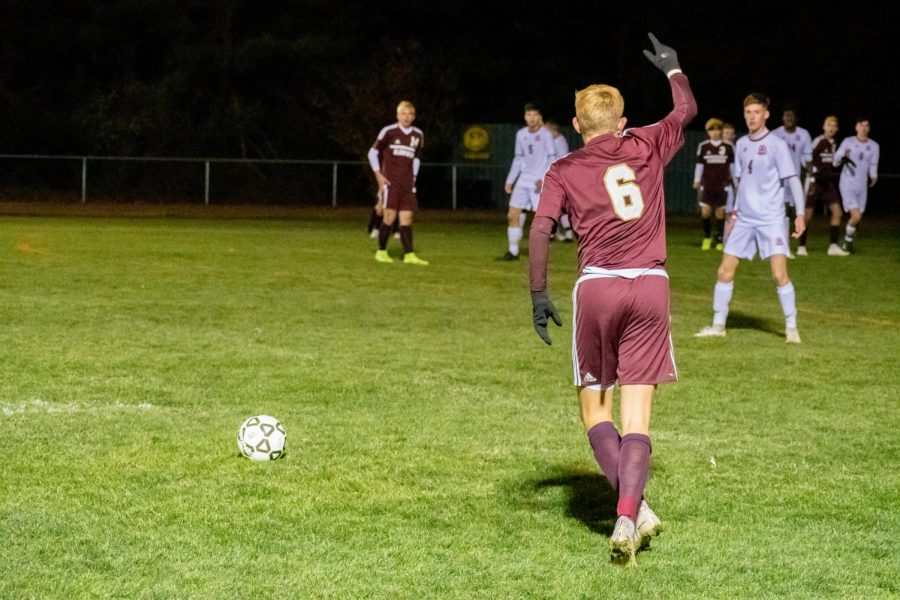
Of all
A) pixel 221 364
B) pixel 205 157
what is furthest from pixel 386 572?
pixel 205 157

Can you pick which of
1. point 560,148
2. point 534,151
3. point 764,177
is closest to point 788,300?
point 764,177

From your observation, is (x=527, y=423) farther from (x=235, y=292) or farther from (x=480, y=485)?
(x=235, y=292)

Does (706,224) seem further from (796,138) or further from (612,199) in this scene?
(612,199)

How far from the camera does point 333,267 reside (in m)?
18.3

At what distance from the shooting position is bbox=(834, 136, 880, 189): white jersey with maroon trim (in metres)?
23.3

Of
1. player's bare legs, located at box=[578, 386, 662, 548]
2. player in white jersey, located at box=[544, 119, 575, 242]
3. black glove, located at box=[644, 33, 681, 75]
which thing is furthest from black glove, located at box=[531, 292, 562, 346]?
player in white jersey, located at box=[544, 119, 575, 242]

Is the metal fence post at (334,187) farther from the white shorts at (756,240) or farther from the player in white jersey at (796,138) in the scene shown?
the white shorts at (756,240)

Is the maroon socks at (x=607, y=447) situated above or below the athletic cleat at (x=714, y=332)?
above

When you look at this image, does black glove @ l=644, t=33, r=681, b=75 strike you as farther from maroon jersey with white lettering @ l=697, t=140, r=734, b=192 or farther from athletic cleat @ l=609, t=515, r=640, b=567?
maroon jersey with white lettering @ l=697, t=140, r=734, b=192

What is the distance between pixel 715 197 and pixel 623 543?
61.7 ft

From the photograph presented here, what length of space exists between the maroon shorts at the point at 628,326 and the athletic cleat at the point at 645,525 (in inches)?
20.9

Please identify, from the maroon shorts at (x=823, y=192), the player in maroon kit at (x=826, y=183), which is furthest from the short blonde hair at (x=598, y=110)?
the maroon shorts at (x=823, y=192)

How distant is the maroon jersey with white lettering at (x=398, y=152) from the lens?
18953 mm

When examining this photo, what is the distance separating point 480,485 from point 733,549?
142 cm
